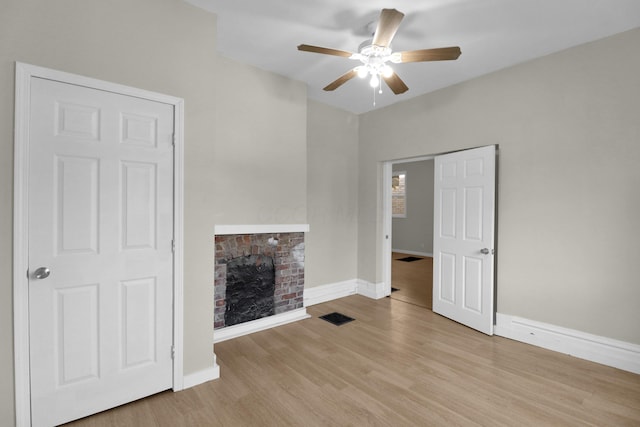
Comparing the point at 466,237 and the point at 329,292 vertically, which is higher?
the point at 466,237

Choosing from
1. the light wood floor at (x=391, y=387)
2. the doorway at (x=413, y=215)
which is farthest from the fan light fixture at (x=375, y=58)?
the doorway at (x=413, y=215)

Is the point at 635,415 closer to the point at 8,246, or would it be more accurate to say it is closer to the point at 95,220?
the point at 95,220

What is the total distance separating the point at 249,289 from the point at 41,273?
1.89 meters

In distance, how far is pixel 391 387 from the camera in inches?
92.5

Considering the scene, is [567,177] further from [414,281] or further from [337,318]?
[414,281]

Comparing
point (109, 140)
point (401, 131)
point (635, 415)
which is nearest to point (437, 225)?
point (401, 131)

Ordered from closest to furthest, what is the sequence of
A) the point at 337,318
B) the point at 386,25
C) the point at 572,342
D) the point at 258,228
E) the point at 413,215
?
the point at 386,25
the point at 572,342
the point at 258,228
the point at 337,318
the point at 413,215

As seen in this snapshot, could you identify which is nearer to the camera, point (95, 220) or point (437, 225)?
point (95, 220)

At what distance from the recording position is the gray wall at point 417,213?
861 cm

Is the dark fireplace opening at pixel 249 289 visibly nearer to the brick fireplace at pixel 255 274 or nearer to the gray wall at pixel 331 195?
the brick fireplace at pixel 255 274

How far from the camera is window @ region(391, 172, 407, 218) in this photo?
30.5 ft

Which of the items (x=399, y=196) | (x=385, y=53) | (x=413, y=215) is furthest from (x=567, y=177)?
(x=399, y=196)

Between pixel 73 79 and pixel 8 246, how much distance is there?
1.05 m

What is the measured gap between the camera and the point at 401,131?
4.31 meters
